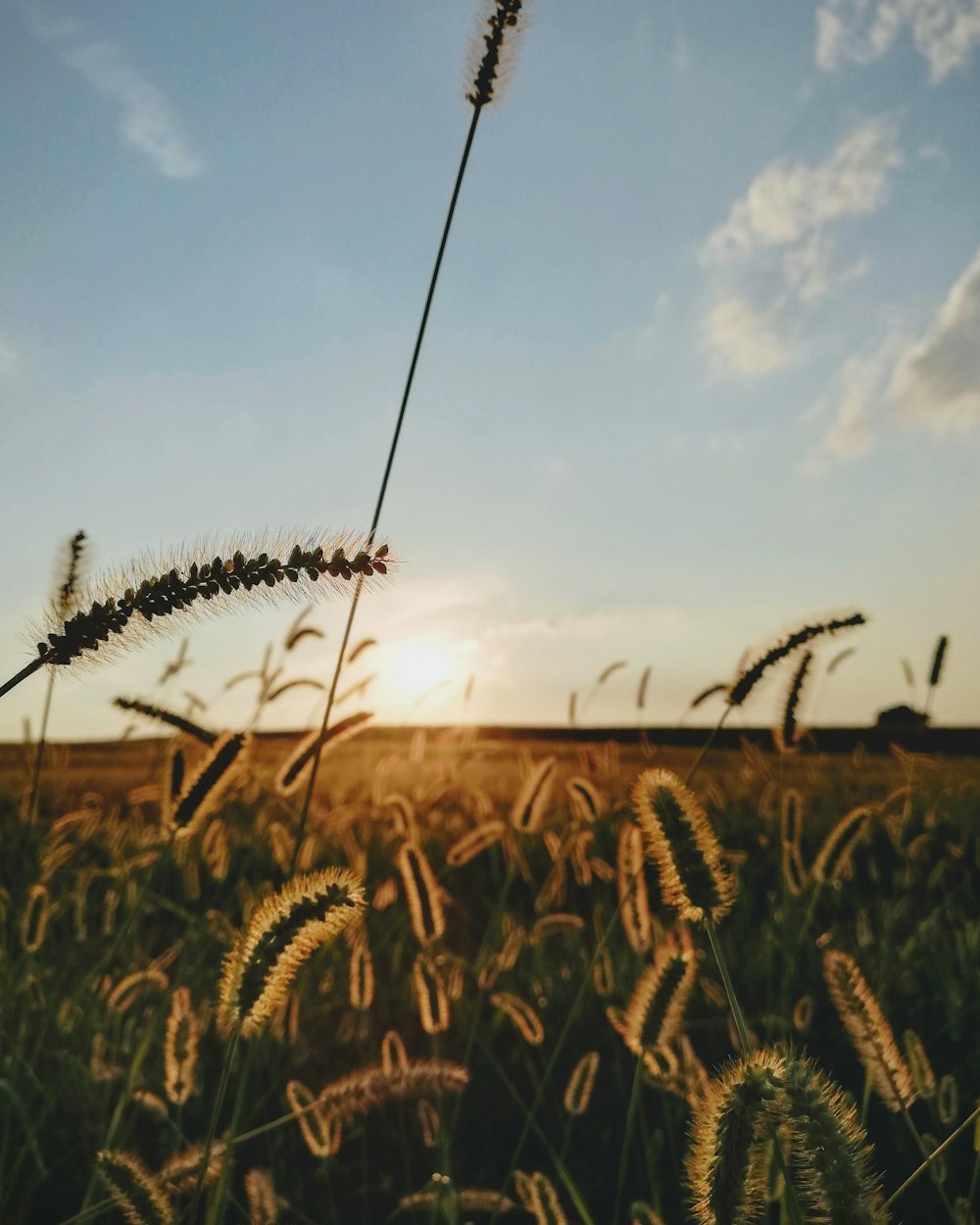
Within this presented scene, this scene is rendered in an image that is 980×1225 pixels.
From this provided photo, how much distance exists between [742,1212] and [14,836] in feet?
18.5

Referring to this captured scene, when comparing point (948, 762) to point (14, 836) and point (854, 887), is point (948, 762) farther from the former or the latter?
point (14, 836)

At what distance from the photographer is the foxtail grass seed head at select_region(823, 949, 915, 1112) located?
1.45 metres

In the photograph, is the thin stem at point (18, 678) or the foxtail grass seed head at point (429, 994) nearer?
the thin stem at point (18, 678)

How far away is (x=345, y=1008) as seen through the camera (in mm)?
3529

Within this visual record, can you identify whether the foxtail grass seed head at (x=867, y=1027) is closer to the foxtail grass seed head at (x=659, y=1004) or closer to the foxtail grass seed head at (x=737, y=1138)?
the foxtail grass seed head at (x=659, y=1004)

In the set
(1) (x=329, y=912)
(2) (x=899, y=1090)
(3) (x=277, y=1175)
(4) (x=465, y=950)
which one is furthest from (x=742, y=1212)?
(4) (x=465, y=950)

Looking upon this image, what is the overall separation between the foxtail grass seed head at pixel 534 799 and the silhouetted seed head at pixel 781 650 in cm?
123

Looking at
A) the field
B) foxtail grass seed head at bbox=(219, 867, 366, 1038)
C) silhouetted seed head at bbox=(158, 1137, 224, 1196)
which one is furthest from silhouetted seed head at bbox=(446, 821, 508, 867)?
foxtail grass seed head at bbox=(219, 867, 366, 1038)

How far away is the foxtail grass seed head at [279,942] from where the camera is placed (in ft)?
4.16

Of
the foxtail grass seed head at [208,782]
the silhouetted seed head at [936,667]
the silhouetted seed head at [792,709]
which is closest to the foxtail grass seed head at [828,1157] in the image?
the foxtail grass seed head at [208,782]

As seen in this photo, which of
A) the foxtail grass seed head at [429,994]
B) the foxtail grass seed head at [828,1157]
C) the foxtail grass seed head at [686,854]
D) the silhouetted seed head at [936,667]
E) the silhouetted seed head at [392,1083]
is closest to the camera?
the foxtail grass seed head at [828,1157]

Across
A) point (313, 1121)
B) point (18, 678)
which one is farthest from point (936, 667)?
point (18, 678)

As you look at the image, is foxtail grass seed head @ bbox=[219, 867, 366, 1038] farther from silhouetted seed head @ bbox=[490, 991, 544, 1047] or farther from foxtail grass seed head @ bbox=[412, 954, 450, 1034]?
silhouetted seed head @ bbox=[490, 991, 544, 1047]

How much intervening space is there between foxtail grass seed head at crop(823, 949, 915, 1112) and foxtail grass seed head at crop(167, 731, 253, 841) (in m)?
1.04
